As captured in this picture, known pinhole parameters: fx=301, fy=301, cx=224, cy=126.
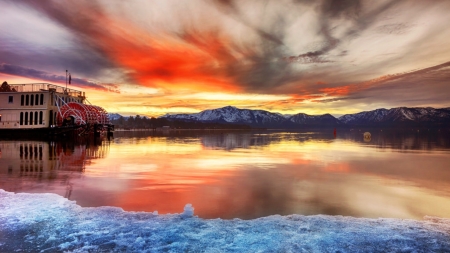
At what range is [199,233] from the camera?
772cm

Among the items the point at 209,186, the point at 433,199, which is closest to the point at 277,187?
the point at 209,186

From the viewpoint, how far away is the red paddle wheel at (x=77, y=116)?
59562mm

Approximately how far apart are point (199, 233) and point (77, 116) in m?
61.6

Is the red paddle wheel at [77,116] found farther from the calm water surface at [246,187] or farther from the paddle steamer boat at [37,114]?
the calm water surface at [246,187]

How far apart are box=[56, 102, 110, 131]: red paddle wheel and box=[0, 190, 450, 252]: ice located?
183 feet

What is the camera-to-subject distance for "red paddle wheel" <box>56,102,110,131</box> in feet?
195

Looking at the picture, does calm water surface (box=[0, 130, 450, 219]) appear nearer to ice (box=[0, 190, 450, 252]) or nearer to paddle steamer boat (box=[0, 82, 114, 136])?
ice (box=[0, 190, 450, 252])

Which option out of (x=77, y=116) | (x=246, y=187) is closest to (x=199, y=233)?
(x=246, y=187)

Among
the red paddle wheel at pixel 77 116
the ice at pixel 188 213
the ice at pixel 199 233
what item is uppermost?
the red paddle wheel at pixel 77 116

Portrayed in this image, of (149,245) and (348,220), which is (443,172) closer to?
(348,220)

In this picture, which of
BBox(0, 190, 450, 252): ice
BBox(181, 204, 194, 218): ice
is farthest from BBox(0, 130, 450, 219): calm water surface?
BBox(0, 190, 450, 252): ice

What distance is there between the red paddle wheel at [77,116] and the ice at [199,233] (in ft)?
183

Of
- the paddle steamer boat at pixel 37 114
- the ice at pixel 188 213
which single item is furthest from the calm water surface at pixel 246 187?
the paddle steamer boat at pixel 37 114

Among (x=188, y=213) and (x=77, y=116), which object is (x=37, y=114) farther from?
(x=188, y=213)
